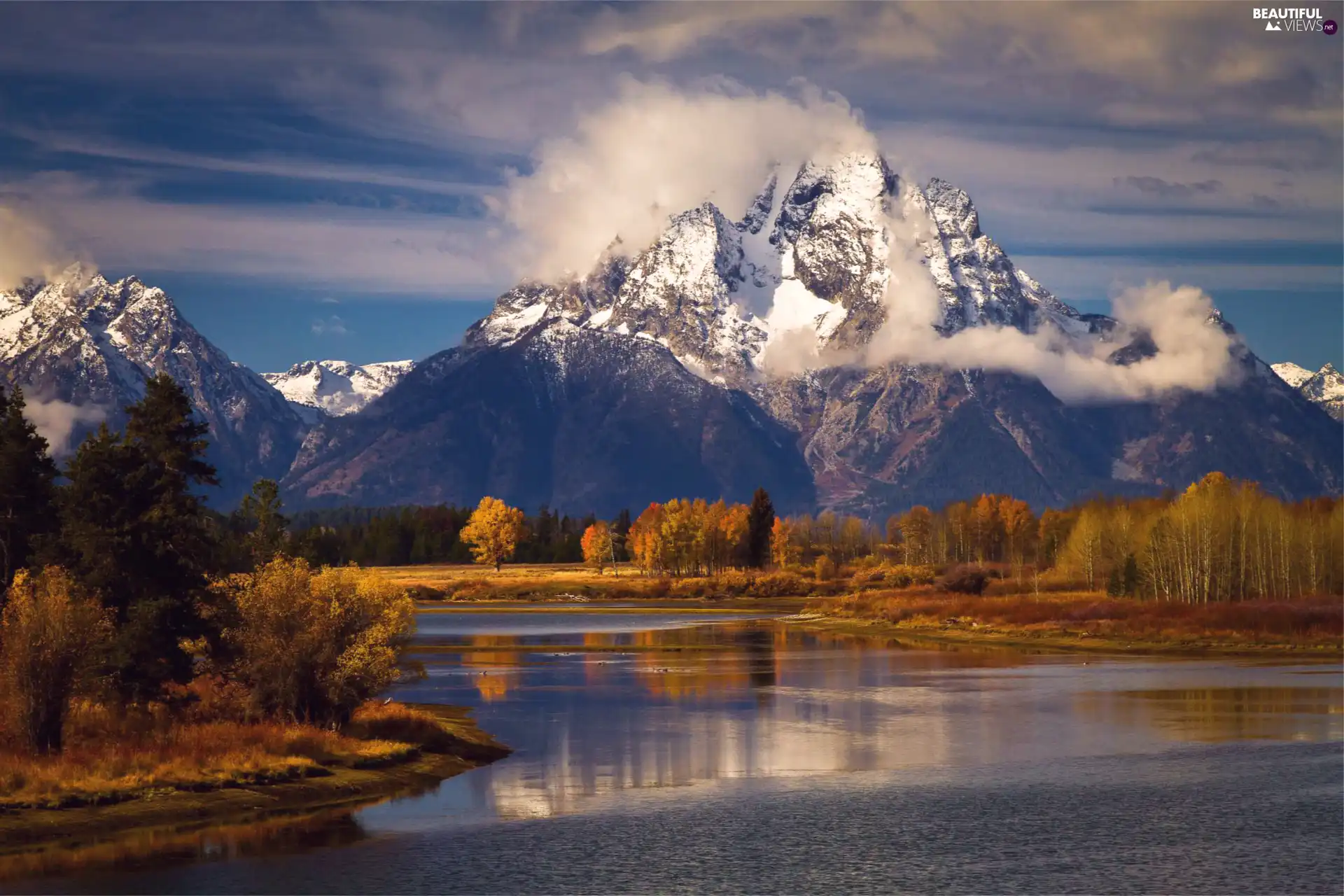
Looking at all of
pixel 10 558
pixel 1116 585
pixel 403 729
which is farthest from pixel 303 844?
pixel 1116 585

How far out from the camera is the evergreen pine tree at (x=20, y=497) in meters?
60.5

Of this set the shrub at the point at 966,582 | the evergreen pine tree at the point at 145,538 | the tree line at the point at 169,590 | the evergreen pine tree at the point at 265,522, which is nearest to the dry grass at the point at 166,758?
the tree line at the point at 169,590

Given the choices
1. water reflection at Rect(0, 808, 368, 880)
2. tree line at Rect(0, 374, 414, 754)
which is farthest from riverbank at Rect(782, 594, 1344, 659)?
water reflection at Rect(0, 808, 368, 880)

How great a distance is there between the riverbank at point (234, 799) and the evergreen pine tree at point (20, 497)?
16.9m

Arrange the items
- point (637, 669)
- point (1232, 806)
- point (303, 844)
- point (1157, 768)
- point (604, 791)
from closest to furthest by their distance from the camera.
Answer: point (303, 844), point (1232, 806), point (604, 791), point (1157, 768), point (637, 669)

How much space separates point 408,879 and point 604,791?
1464 cm

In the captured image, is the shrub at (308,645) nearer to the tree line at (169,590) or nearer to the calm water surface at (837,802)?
the tree line at (169,590)

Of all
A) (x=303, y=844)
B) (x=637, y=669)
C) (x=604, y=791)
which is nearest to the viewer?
(x=303, y=844)

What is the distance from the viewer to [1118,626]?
428ft

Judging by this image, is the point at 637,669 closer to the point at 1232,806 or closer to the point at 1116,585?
the point at 1232,806

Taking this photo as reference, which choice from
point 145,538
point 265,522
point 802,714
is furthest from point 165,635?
point 265,522

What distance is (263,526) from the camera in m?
92.2

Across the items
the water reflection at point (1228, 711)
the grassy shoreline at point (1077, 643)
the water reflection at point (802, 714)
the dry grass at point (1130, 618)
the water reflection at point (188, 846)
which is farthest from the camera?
the dry grass at point (1130, 618)

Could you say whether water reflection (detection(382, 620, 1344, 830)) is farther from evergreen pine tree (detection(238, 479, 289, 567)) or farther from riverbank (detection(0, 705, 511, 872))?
evergreen pine tree (detection(238, 479, 289, 567))
